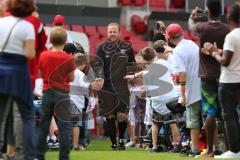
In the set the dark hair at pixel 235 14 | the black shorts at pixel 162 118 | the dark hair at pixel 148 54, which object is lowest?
the black shorts at pixel 162 118

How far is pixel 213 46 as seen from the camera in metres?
12.2

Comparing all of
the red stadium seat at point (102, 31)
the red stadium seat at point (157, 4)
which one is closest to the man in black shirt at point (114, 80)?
the red stadium seat at point (102, 31)

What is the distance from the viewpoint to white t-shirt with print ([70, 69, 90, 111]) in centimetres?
1599

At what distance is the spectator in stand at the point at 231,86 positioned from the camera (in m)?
11.8

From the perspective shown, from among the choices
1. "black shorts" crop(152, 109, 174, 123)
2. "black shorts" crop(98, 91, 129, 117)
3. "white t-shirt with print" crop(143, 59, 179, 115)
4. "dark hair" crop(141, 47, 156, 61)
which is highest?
"dark hair" crop(141, 47, 156, 61)

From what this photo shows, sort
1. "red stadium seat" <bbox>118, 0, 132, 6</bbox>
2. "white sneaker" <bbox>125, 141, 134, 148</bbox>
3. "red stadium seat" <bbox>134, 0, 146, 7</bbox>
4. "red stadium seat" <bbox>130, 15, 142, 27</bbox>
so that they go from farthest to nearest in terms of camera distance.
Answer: "red stadium seat" <bbox>134, 0, 146, 7</bbox> < "red stadium seat" <bbox>118, 0, 132, 6</bbox> < "red stadium seat" <bbox>130, 15, 142, 27</bbox> < "white sneaker" <bbox>125, 141, 134, 148</bbox>

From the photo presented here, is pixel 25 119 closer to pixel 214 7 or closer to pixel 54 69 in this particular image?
pixel 54 69

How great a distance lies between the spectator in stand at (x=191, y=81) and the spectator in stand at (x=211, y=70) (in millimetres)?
475

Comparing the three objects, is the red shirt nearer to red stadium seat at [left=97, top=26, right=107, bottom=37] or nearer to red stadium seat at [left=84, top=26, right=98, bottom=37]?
red stadium seat at [left=84, top=26, right=98, bottom=37]

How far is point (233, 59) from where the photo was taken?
12.0 meters

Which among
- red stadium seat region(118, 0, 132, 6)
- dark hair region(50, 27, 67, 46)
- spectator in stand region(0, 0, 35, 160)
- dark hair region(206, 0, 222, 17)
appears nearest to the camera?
spectator in stand region(0, 0, 35, 160)

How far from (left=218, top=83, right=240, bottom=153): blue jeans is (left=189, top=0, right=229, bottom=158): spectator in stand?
379 mm

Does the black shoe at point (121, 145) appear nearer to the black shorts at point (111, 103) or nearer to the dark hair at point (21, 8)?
the black shorts at point (111, 103)

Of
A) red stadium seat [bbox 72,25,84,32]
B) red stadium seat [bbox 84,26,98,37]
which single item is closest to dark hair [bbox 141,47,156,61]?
red stadium seat [bbox 72,25,84,32]
